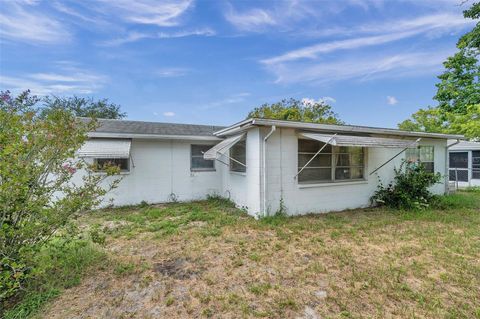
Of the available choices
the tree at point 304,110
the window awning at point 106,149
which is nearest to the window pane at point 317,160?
the window awning at point 106,149

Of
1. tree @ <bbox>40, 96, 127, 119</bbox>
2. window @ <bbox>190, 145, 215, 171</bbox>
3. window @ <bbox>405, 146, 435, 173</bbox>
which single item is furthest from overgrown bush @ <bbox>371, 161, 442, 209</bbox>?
tree @ <bbox>40, 96, 127, 119</bbox>

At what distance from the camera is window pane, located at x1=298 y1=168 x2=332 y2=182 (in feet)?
23.6

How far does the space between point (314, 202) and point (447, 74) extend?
67.0ft

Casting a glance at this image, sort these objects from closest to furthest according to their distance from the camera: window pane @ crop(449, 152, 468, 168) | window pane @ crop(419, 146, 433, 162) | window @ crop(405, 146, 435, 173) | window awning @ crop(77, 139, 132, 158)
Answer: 1. window awning @ crop(77, 139, 132, 158)
2. window @ crop(405, 146, 435, 173)
3. window pane @ crop(419, 146, 433, 162)
4. window pane @ crop(449, 152, 468, 168)

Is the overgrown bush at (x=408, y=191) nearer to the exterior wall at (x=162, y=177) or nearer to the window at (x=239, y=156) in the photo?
the window at (x=239, y=156)

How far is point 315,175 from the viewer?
292 inches

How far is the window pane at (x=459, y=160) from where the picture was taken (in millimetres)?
14195

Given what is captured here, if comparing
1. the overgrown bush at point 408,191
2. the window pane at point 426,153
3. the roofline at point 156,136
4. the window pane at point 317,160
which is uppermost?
the roofline at point 156,136

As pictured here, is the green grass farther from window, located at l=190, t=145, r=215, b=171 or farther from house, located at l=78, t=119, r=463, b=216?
window, located at l=190, t=145, r=215, b=171

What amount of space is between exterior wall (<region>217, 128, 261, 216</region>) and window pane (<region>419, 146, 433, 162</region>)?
792 centimetres

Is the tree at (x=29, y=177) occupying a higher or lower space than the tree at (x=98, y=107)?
lower

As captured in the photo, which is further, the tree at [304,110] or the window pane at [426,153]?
the tree at [304,110]

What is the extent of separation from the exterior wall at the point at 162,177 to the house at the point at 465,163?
597 inches

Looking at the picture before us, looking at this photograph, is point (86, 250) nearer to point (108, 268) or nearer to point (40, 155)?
point (108, 268)
